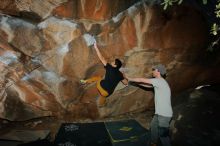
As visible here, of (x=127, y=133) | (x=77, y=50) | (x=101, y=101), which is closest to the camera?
(x=127, y=133)

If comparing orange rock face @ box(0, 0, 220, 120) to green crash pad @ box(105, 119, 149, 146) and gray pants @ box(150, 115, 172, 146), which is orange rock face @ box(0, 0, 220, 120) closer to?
green crash pad @ box(105, 119, 149, 146)

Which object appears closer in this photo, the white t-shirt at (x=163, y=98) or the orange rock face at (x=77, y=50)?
the white t-shirt at (x=163, y=98)

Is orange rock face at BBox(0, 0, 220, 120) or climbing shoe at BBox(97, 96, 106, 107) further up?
orange rock face at BBox(0, 0, 220, 120)

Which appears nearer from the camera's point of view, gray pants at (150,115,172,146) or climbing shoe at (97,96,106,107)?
gray pants at (150,115,172,146)

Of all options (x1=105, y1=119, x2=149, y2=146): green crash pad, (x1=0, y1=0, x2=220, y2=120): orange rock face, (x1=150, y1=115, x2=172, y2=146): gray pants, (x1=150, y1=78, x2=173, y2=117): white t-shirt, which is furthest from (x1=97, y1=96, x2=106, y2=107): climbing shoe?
A: (x1=150, y1=78, x2=173, y2=117): white t-shirt

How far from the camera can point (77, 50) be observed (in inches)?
313

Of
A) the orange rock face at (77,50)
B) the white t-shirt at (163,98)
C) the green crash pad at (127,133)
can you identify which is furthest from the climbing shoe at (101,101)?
the white t-shirt at (163,98)

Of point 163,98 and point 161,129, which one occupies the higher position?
point 163,98

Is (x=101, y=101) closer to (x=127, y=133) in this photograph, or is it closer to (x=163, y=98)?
(x=127, y=133)

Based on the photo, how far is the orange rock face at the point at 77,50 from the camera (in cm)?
770

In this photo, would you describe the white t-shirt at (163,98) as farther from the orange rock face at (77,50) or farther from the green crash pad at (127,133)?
the orange rock face at (77,50)

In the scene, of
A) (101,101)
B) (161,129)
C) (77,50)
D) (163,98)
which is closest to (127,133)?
(101,101)

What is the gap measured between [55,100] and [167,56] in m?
4.17

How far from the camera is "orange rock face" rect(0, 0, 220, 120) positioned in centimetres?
770
